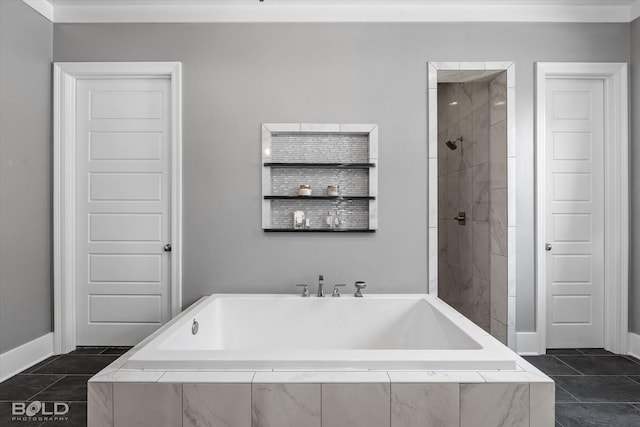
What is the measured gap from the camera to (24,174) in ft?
→ 8.15

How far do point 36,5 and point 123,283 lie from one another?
201 centimetres

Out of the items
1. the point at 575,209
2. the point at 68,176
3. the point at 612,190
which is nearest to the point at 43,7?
the point at 68,176

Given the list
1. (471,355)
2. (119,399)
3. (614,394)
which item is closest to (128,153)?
(119,399)

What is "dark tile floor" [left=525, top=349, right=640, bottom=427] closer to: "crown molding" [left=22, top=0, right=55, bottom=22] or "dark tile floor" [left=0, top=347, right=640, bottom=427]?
"dark tile floor" [left=0, top=347, right=640, bottom=427]

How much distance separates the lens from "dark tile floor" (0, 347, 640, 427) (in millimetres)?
1870

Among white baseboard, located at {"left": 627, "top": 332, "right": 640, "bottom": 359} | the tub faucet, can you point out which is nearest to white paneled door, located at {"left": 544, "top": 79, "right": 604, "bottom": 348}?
white baseboard, located at {"left": 627, "top": 332, "right": 640, "bottom": 359}

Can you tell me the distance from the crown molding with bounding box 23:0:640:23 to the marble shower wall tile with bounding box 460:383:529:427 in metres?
2.41

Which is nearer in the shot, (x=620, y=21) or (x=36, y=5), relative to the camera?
(x=36, y=5)

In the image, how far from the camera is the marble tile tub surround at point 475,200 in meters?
2.79

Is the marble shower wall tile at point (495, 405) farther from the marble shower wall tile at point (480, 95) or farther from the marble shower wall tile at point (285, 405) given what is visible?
the marble shower wall tile at point (480, 95)

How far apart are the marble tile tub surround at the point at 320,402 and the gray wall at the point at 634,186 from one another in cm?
200

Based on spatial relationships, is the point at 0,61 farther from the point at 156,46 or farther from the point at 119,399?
the point at 119,399

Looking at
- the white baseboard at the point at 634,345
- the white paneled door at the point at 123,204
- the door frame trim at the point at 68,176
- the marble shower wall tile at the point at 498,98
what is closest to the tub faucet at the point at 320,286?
the door frame trim at the point at 68,176

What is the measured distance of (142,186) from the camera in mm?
2770
